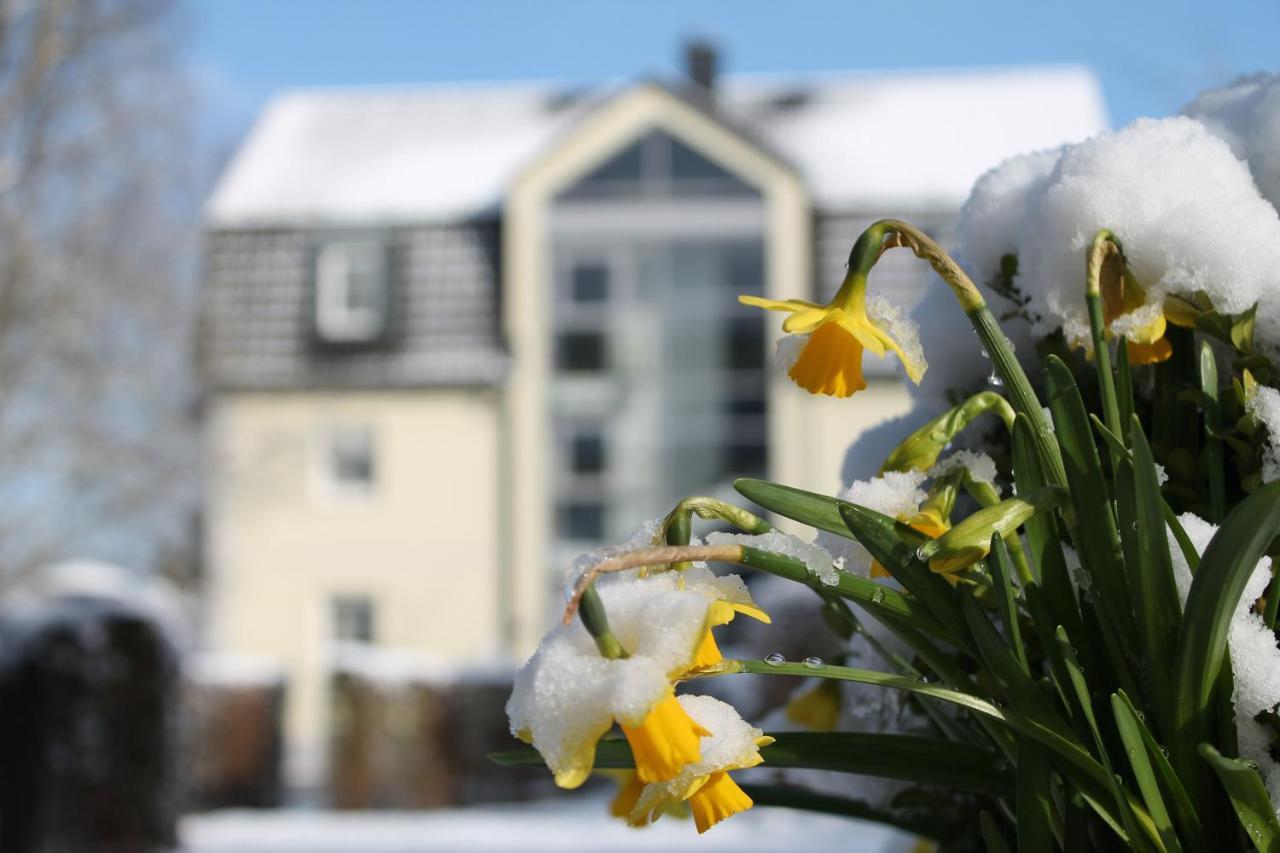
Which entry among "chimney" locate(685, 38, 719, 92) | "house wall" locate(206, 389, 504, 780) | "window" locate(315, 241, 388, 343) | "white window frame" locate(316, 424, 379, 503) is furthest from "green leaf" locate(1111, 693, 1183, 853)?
"chimney" locate(685, 38, 719, 92)

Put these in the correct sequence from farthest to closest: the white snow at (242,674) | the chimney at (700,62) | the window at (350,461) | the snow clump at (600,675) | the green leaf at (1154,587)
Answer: the chimney at (700,62) < the window at (350,461) < the white snow at (242,674) < the green leaf at (1154,587) < the snow clump at (600,675)

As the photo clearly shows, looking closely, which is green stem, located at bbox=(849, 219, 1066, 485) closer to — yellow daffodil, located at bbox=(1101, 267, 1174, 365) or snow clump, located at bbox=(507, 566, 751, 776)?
yellow daffodil, located at bbox=(1101, 267, 1174, 365)

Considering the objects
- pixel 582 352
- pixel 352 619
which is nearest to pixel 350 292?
pixel 582 352

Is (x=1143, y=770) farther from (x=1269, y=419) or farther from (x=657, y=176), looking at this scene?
(x=657, y=176)

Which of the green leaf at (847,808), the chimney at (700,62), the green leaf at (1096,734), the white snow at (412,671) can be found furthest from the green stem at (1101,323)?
the chimney at (700,62)

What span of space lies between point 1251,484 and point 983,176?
32cm

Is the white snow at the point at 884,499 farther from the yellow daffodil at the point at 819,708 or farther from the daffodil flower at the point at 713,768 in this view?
the yellow daffodil at the point at 819,708

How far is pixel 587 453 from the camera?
14195 millimetres

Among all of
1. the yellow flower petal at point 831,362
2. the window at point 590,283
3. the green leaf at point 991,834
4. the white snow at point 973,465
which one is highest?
the window at point 590,283

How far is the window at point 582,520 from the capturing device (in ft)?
45.9

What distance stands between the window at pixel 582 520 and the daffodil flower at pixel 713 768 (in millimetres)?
13324

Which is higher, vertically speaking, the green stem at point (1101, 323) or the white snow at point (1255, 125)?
the white snow at point (1255, 125)

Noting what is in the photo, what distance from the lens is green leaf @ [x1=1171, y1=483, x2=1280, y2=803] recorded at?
25.2 inches

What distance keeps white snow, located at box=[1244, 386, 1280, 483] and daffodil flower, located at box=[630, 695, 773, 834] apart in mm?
335
